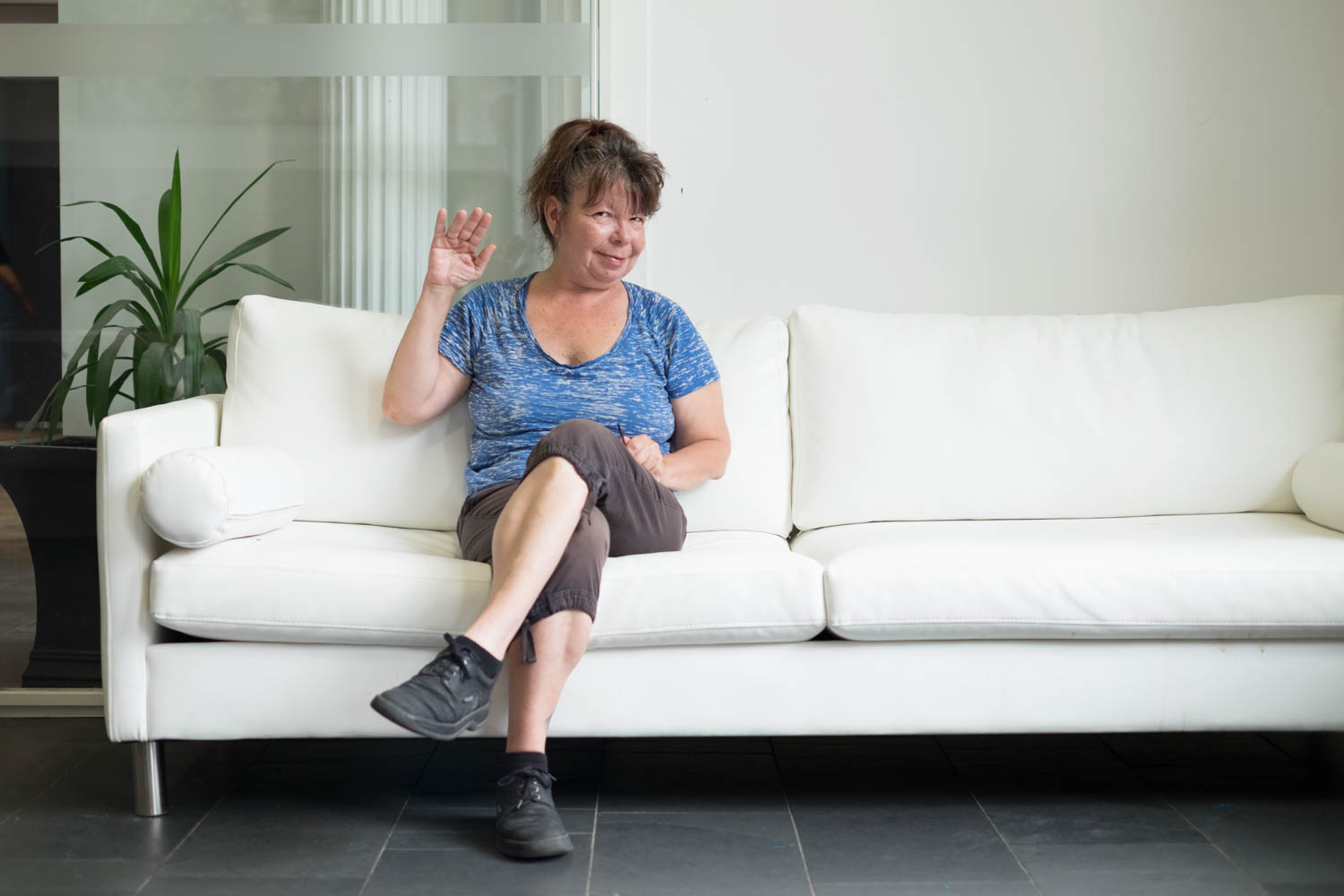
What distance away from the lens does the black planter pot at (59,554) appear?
2.60 metres

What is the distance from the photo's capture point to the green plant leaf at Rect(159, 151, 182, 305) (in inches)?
103

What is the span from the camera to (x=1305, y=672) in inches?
73.8

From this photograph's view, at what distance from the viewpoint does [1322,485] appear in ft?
7.26

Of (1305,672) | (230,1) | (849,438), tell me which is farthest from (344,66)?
(1305,672)

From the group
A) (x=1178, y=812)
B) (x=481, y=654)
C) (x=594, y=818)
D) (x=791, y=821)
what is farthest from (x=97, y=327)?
(x=1178, y=812)

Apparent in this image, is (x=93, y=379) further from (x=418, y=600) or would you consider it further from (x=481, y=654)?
(x=481, y=654)

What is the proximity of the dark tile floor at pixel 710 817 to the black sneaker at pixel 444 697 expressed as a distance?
0.22 m

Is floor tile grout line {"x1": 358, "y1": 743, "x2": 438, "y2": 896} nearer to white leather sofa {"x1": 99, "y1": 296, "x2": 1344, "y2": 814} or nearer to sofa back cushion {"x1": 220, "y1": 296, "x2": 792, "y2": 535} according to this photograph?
white leather sofa {"x1": 99, "y1": 296, "x2": 1344, "y2": 814}

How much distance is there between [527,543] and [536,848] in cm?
43

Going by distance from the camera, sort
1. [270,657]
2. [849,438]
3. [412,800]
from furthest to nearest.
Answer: [849,438], [412,800], [270,657]

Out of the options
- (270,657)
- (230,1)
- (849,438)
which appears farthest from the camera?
(230,1)

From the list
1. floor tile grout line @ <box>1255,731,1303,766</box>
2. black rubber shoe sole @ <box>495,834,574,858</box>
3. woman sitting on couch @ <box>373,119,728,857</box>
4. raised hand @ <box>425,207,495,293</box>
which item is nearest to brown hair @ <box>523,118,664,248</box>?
woman sitting on couch @ <box>373,119,728,857</box>

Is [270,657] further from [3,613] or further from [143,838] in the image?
[3,613]

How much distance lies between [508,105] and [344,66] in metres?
0.37
